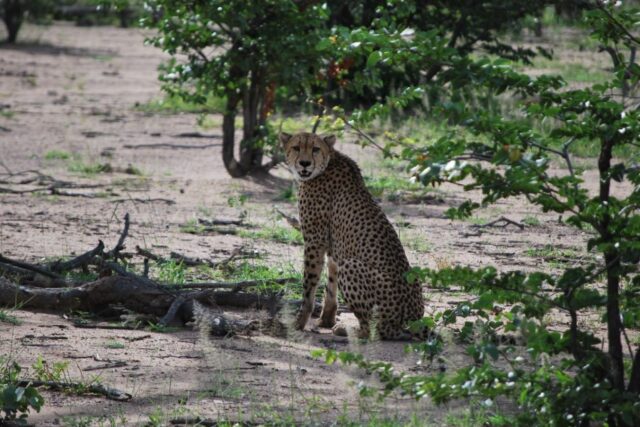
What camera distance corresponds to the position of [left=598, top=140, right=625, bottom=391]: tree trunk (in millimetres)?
4312

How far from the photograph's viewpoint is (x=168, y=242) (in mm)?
8891

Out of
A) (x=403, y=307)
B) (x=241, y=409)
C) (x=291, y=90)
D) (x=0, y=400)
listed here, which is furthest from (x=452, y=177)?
(x=291, y=90)

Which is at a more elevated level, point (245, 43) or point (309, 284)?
point (245, 43)

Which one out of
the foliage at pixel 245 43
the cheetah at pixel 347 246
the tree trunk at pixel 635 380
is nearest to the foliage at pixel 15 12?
the foliage at pixel 245 43

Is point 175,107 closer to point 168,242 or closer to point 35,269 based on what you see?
point 168,242

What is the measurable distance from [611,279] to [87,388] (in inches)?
93.6

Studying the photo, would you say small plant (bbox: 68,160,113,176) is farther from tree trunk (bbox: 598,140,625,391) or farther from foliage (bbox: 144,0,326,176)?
tree trunk (bbox: 598,140,625,391)

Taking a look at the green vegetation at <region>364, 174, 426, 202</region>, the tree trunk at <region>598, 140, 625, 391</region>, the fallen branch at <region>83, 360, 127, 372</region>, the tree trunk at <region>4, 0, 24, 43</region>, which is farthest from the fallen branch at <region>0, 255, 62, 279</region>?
the tree trunk at <region>4, 0, 24, 43</region>

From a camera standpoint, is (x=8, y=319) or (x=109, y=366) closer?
(x=109, y=366)

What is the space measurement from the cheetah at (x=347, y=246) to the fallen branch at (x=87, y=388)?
1.60 metres

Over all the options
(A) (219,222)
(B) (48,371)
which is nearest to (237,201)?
(A) (219,222)

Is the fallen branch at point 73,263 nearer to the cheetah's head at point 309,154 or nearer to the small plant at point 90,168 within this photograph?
the cheetah's head at point 309,154

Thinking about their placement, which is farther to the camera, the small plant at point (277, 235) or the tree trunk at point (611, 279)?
the small plant at point (277, 235)

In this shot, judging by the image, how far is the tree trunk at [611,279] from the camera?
4312 millimetres
